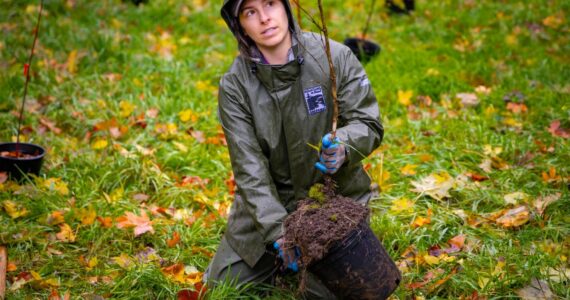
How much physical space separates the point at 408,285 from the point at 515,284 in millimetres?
502

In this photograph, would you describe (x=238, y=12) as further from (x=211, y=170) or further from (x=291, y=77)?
(x=211, y=170)

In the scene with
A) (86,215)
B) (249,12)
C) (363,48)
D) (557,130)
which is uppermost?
(249,12)

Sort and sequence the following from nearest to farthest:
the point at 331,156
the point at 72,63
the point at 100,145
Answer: the point at 331,156, the point at 100,145, the point at 72,63

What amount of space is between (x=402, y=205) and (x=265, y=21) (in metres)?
1.50

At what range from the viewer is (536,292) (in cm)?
257

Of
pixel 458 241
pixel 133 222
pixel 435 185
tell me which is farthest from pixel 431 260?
pixel 133 222

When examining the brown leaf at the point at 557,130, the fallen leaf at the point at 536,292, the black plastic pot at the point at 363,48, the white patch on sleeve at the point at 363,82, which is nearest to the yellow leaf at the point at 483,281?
the fallen leaf at the point at 536,292

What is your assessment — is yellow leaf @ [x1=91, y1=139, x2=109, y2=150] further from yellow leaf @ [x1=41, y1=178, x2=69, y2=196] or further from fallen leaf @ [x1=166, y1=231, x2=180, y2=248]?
fallen leaf @ [x1=166, y1=231, x2=180, y2=248]

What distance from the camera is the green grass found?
3.03m

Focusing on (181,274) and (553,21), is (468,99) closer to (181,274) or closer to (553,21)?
(553,21)

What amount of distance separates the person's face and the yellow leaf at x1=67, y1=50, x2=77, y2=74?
10.7 ft

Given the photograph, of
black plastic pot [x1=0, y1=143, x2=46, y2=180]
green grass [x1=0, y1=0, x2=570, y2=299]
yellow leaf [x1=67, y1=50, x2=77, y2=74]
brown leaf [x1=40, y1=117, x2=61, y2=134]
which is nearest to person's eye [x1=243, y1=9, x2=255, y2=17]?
green grass [x1=0, y1=0, x2=570, y2=299]

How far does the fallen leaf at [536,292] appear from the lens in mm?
2547

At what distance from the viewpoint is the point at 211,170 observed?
409 cm
